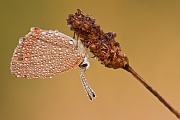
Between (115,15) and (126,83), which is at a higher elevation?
(115,15)

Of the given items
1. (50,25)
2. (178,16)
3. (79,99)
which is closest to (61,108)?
(79,99)

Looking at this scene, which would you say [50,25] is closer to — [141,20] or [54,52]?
[141,20]

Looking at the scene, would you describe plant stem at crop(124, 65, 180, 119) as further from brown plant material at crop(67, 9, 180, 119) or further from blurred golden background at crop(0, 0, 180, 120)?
blurred golden background at crop(0, 0, 180, 120)

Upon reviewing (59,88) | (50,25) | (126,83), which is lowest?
(126,83)

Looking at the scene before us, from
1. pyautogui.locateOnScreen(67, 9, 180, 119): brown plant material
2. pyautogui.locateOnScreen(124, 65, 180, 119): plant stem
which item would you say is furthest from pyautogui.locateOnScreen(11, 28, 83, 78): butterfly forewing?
pyautogui.locateOnScreen(124, 65, 180, 119): plant stem

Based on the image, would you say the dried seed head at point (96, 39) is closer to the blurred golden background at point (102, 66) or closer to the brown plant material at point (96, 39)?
the brown plant material at point (96, 39)
